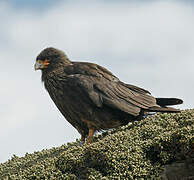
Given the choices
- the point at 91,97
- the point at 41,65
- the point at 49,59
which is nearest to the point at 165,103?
the point at 91,97

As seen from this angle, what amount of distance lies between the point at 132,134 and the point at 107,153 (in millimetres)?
1104

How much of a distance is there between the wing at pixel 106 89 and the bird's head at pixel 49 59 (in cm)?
42

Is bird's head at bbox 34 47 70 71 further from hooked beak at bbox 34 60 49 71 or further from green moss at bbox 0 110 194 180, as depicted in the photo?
green moss at bbox 0 110 194 180

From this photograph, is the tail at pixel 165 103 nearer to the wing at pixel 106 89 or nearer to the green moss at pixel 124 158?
the wing at pixel 106 89

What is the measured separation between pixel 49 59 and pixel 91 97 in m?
1.52

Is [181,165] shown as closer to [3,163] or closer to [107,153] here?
[107,153]

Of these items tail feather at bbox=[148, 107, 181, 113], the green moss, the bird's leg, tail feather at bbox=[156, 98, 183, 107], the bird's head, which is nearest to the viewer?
the green moss

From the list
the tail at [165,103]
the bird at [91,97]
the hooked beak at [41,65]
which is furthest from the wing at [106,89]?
the hooked beak at [41,65]

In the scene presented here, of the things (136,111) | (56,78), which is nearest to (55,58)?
(56,78)

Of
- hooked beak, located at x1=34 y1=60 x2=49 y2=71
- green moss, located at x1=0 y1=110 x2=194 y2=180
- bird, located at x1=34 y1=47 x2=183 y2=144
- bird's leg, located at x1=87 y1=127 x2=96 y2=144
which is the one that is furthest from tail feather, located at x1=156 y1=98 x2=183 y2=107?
hooked beak, located at x1=34 y1=60 x2=49 y2=71

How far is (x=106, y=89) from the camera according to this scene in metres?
8.41

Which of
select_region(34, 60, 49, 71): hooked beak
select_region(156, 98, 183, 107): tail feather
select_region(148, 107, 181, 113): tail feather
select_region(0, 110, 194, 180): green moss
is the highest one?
select_region(34, 60, 49, 71): hooked beak

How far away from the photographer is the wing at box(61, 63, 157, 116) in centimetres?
819

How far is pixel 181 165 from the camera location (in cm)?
595
